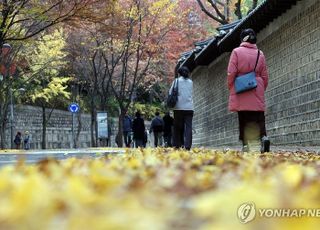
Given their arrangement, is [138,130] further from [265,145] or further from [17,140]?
[17,140]

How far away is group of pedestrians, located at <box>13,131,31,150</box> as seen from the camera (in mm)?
37775

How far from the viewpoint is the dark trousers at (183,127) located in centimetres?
1155

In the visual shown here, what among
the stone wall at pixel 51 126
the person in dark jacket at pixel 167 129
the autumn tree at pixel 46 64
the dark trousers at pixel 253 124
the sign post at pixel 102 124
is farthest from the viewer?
the stone wall at pixel 51 126

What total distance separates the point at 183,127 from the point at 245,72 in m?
3.36

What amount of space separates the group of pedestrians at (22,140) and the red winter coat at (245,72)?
30451mm

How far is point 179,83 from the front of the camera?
11.4 meters

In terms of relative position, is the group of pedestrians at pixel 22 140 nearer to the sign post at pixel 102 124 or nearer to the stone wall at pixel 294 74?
the sign post at pixel 102 124

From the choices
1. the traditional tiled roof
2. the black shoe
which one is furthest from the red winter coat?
the traditional tiled roof

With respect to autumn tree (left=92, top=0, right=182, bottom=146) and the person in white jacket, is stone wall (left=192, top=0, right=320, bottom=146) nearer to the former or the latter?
the person in white jacket

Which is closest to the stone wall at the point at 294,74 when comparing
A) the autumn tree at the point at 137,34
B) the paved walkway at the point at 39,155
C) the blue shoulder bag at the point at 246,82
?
the blue shoulder bag at the point at 246,82

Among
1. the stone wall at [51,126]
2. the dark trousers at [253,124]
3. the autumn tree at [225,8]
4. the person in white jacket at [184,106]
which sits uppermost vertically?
the autumn tree at [225,8]

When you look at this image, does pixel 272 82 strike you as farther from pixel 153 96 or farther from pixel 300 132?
pixel 153 96

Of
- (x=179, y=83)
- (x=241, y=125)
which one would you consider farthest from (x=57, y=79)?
(x=241, y=125)

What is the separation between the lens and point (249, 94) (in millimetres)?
8734
